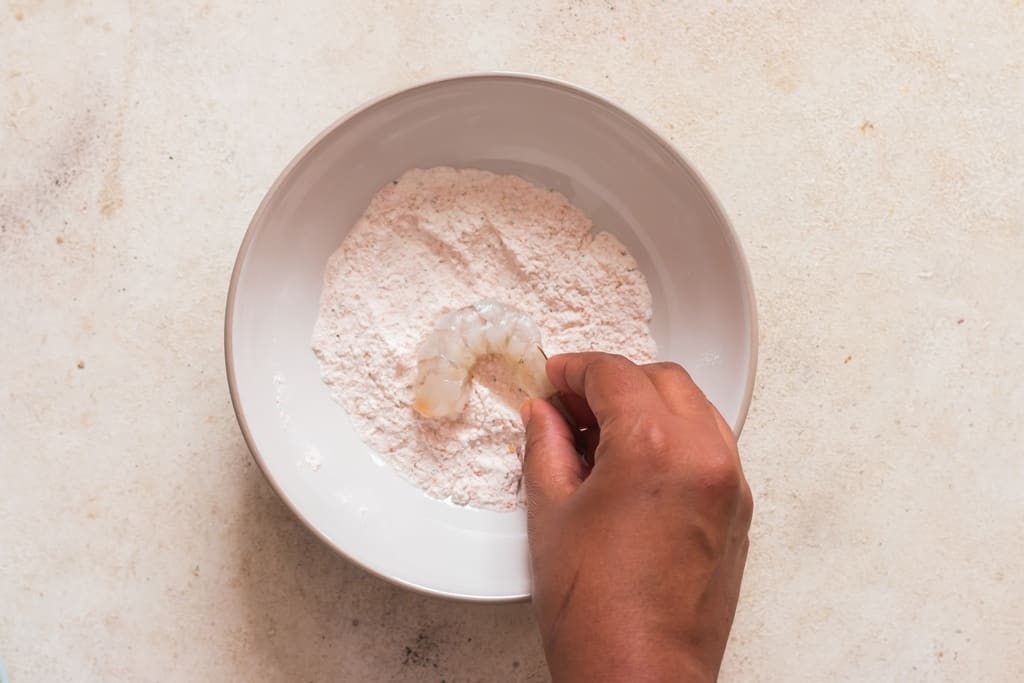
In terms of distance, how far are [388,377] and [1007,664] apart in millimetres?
732

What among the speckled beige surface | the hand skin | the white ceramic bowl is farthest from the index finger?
the speckled beige surface

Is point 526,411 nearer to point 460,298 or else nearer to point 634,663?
point 460,298

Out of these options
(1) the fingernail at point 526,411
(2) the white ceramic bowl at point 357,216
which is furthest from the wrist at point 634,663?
(1) the fingernail at point 526,411

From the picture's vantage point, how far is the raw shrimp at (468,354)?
2.72ft

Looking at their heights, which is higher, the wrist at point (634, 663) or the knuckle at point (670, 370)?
the knuckle at point (670, 370)

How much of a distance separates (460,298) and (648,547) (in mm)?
335

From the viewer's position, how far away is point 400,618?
2.91 feet

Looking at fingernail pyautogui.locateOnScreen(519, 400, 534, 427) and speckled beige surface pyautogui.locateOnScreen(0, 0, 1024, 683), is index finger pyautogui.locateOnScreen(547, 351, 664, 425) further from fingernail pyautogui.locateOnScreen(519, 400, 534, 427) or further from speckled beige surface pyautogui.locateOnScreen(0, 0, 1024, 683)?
speckled beige surface pyautogui.locateOnScreen(0, 0, 1024, 683)

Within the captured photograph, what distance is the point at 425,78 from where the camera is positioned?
95cm

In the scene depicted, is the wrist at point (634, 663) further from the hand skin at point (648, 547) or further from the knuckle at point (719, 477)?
the knuckle at point (719, 477)

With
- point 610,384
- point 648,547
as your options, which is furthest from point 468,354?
point 648,547

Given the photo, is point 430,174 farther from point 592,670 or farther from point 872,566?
point 872,566

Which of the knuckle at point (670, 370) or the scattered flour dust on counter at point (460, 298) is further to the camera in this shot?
the scattered flour dust on counter at point (460, 298)

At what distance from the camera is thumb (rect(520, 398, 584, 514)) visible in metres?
0.75
